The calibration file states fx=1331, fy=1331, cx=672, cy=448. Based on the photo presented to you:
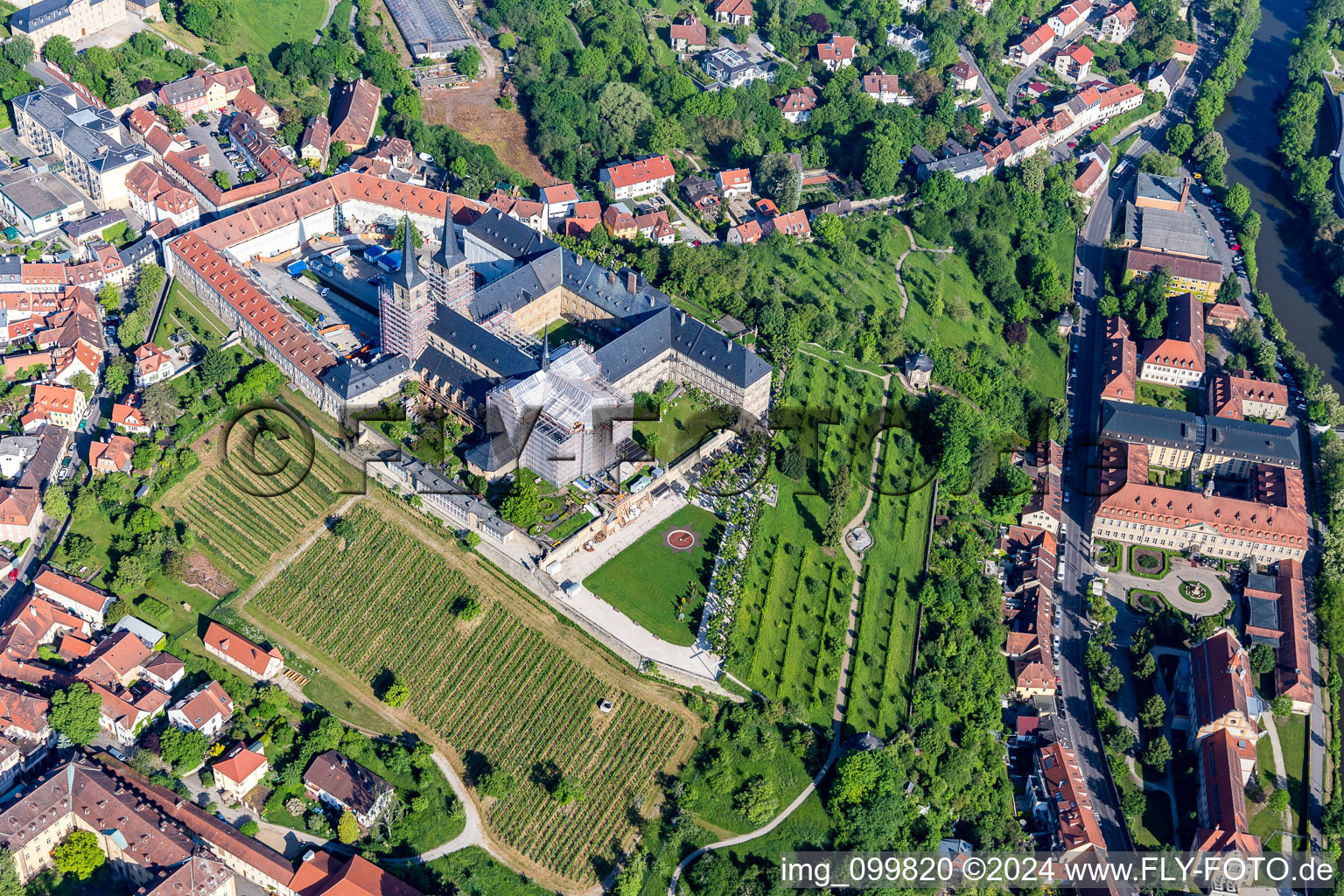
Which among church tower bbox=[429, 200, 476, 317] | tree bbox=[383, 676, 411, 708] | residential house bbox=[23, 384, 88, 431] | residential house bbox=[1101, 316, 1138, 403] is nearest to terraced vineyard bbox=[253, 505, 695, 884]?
tree bbox=[383, 676, 411, 708]

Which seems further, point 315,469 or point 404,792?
point 315,469

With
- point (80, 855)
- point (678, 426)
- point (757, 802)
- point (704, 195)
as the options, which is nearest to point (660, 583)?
point (678, 426)

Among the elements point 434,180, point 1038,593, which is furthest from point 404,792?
point 434,180

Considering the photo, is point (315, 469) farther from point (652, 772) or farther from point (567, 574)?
point (652, 772)

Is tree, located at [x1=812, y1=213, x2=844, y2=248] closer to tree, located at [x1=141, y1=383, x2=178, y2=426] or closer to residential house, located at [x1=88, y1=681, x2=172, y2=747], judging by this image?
tree, located at [x1=141, y1=383, x2=178, y2=426]

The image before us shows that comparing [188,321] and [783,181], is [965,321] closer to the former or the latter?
[783,181]

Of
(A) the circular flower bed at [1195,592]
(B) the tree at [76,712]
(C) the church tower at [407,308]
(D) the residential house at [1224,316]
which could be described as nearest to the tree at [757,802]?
(B) the tree at [76,712]
